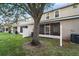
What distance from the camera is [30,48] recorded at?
119 inches

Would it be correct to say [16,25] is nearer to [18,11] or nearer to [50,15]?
[18,11]

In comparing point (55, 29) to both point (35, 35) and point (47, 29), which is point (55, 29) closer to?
point (47, 29)

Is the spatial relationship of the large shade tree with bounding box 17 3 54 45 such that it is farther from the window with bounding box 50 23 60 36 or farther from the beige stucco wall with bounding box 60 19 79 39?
the beige stucco wall with bounding box 60 19 79 39

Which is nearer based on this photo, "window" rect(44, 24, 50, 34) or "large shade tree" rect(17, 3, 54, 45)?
"large shade tree" rect(17, 3, 54, 45)

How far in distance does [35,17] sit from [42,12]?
0.20 meters

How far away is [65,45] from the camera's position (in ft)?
10.0

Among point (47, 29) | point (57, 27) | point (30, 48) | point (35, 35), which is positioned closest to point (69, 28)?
point (57, 27)

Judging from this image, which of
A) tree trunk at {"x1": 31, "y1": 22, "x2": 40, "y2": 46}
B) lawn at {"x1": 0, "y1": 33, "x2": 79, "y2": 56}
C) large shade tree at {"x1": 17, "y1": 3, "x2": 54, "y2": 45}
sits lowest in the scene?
lawn at {"x1": 0, "y1": 33, "x2": 79, "y2": 56}

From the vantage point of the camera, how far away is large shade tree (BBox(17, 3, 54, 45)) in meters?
3.07

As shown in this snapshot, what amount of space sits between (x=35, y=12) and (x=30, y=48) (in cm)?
74

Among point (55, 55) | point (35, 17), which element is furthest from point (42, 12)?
point (55, 55)

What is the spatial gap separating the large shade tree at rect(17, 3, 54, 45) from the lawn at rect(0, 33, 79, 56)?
0.12 metres

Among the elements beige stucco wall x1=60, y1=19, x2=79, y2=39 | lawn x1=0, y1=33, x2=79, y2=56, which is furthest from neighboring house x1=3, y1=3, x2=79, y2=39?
lawn x1=0, y1=33, x2=79, y2=56

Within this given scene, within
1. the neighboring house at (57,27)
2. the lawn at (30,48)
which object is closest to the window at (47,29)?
the neighboring house at (57,27)
